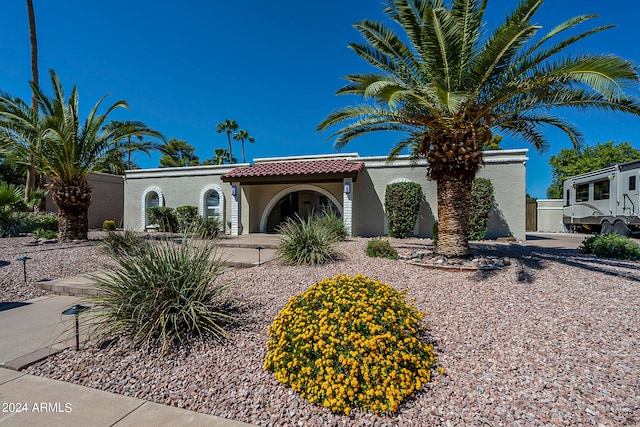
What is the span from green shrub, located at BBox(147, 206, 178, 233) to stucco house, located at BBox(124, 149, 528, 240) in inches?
31.2

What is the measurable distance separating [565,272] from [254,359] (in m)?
6.15

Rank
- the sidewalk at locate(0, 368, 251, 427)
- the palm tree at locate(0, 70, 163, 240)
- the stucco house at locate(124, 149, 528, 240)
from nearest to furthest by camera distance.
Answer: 1. the sidewalk at locate(0, 368, 251, 427)
2. the palm tree at locate(0, 70, 163, 240)
3. the stucco house at locate(124, 149, 528, 240)

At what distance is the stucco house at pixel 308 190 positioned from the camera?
41.1 ft

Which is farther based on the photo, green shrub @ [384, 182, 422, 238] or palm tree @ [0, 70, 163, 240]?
green shrub @ [384, 182, 422, 238]

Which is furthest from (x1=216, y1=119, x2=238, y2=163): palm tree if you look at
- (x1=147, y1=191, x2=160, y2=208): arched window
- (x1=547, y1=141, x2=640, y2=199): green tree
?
(x1=547, y1=141, x2=640, y2=199): green tree

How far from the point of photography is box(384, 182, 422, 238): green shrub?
12.3m

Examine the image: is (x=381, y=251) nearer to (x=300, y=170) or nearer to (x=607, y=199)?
(x=300, y=170)

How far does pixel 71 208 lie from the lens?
11.2m

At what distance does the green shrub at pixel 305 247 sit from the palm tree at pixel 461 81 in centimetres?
265

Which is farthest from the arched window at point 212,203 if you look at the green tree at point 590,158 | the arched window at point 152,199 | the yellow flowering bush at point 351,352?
the green tree at point 590,158

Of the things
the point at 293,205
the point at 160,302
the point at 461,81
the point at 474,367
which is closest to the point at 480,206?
the point at 461,81

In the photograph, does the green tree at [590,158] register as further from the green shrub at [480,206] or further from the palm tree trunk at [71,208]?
the palm tree trunk at [71,208]

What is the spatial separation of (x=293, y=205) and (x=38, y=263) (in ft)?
36.9

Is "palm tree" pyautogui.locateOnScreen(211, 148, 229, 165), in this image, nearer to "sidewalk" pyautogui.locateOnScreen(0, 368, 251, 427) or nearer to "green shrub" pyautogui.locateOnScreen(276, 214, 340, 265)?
"green shrub" pyautogui.locateOnScreen(276, 214, 340, 265)
